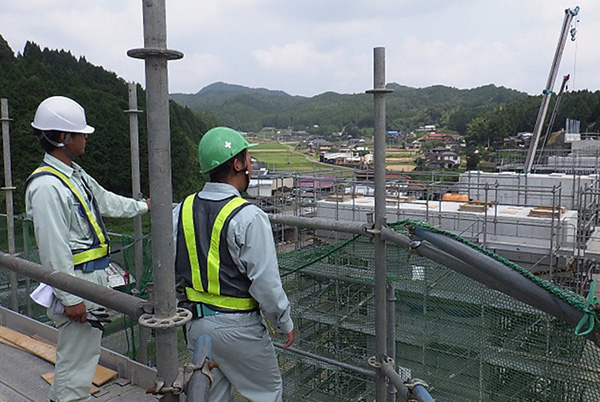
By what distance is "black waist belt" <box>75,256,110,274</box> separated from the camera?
2.82 m

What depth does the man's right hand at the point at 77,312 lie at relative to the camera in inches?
104

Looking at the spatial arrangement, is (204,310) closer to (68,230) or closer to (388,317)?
(68,230)

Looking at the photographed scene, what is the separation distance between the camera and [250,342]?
235 centimetres

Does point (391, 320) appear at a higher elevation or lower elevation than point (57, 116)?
lower

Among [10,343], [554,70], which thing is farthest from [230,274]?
[554,70]

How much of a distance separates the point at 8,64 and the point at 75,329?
41450 millimetres

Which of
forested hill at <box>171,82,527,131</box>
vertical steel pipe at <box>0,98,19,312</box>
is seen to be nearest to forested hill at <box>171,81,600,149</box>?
forested hill at <box>171,82,527,131</box>

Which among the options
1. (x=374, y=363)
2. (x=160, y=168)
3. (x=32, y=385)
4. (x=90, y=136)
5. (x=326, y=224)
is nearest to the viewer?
(x=160, y=168)

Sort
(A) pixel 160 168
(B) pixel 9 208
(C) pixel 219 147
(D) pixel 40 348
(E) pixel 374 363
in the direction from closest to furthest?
(A) pixel 160 168
(C) pixel 219 147
(E) pixel 374 363
(D) pixel 40 348
(B) pixel 9 208

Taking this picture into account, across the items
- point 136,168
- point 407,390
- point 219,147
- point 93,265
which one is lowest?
point 407,390

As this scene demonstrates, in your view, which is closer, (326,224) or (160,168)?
(160,168)

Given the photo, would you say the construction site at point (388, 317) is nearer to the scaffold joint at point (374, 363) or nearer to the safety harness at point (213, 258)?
the scaffold joint at point (374, 363)

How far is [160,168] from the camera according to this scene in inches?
67.4

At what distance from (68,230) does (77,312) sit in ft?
1.44
